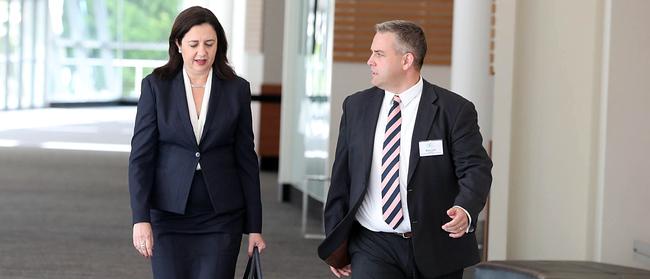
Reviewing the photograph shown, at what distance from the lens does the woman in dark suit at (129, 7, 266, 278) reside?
4375 mm

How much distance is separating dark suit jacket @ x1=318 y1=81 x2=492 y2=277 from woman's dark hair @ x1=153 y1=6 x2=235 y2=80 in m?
0.48

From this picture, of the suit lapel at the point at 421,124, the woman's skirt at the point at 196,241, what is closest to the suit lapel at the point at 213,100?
the woman's skirt at the point at 196,241

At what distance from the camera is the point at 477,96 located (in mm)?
10281

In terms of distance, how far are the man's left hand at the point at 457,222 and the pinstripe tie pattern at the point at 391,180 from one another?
0.20 m

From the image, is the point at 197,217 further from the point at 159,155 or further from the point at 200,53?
the point at 200,53

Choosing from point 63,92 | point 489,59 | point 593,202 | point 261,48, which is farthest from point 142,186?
point 63,92

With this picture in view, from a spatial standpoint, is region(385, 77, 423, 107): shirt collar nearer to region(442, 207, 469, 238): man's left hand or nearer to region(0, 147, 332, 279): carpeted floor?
region(442, 207, 469, 238): man's left hand

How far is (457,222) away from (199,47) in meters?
1.09

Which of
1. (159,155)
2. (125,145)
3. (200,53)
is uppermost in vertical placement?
(200,53)

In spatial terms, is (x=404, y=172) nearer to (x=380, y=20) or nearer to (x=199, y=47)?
(x=199, y=47)

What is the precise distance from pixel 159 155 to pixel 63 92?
3478 cm

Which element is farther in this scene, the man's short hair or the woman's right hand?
the woman's right hand

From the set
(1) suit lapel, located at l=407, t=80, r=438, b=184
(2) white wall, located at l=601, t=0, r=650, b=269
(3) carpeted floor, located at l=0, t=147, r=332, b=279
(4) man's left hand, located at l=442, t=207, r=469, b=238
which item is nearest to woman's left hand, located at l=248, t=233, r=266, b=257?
(1) suit lapel, located at l=407, t=80, r=438, b=184

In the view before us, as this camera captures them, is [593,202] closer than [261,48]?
Yes
